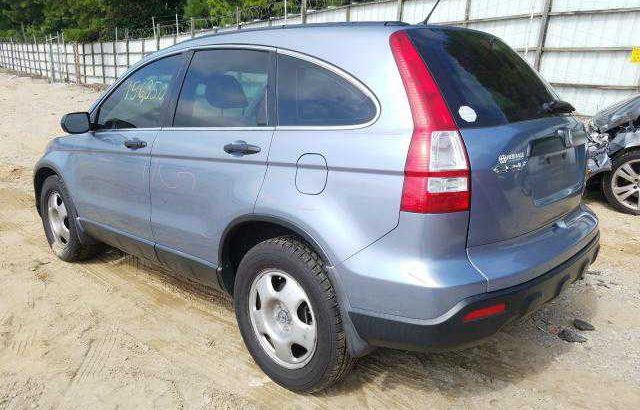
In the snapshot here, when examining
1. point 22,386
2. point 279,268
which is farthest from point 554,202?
point 22,386

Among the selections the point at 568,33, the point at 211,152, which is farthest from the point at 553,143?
the point at 568,33

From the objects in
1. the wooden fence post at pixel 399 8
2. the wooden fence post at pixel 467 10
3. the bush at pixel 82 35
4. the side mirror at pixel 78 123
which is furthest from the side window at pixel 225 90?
the bush at pixel 82 35

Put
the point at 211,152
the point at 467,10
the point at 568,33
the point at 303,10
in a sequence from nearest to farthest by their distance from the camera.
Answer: the point at 211,152 → the point at 568,33 → the point at 467,10 → the point at 303,10

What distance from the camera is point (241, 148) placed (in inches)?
103

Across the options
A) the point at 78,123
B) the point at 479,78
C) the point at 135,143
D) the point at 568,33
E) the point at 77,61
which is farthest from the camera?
the point at 77,61

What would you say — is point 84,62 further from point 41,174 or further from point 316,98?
point 316,98

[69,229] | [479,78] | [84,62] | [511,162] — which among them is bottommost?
[84,62]

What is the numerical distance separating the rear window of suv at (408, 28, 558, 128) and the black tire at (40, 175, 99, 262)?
3.12m

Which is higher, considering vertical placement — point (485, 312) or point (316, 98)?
point (316, 98)

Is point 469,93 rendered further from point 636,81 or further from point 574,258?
point 636,81

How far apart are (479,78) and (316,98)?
749 millimetres

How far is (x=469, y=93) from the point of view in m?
2.20

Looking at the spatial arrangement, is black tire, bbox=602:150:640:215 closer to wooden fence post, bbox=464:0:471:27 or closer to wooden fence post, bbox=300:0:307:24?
wooden fence post, bbox=464:0:471:27

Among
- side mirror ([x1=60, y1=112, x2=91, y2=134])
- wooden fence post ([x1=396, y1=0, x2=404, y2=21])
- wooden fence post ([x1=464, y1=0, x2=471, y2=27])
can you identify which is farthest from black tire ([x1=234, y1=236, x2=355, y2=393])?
wooden fence post ([x1=396, y1=0, x2=404, y2=21])
